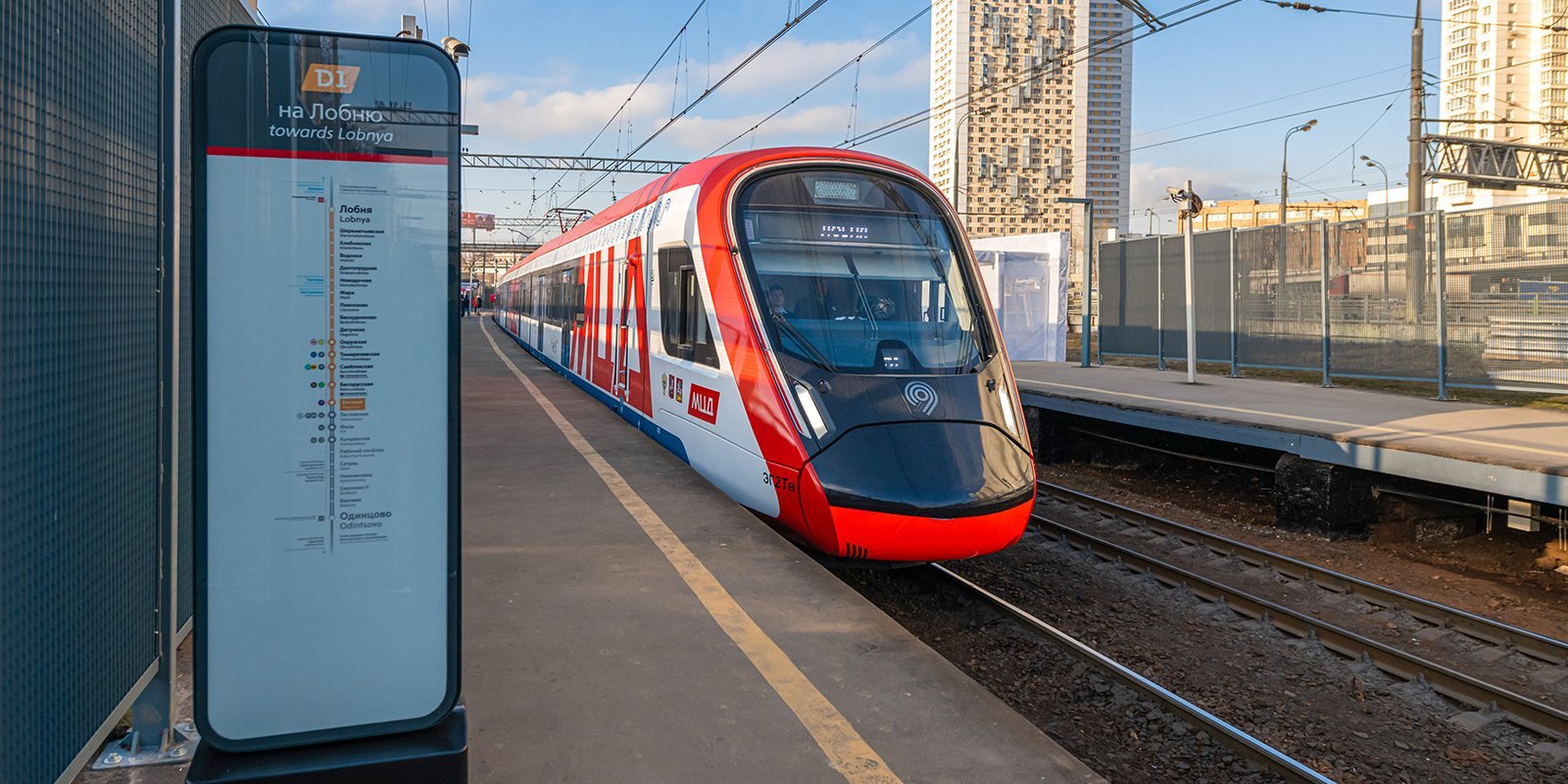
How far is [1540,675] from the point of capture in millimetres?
6156

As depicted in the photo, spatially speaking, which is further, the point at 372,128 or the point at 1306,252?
the point at 1306,252

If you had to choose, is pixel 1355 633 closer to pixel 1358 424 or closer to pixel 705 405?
pixel 1358 424

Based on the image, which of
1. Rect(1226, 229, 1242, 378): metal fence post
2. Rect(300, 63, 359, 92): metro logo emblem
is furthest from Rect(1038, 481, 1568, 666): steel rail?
Rect(1226, 229, 1242, 378): metal fence post

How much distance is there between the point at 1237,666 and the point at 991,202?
106 m

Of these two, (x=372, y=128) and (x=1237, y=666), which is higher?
(x=372, y=128)

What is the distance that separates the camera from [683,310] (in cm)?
855

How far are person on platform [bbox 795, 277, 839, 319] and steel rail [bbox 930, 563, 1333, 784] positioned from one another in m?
2.17

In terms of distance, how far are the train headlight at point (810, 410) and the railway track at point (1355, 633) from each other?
3.22m

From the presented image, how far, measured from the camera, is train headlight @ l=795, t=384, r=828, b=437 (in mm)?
6504

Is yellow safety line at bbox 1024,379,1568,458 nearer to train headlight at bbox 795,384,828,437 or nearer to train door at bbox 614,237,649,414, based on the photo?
train headlight at bbox 795,384,828,437

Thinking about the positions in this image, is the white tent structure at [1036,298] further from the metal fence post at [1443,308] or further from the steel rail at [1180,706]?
the steel rail at [1180,706]

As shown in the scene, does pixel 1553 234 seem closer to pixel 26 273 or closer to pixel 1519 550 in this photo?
pixel 1519 550

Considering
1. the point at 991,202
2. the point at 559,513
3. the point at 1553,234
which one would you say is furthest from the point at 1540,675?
the point at 991,202

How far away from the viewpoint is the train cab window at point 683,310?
795cm
